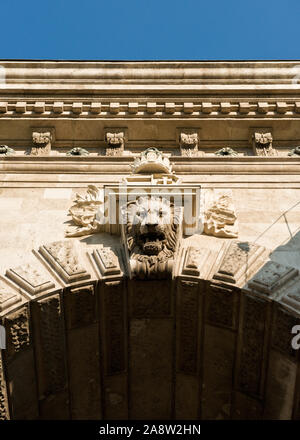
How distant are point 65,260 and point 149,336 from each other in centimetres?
191

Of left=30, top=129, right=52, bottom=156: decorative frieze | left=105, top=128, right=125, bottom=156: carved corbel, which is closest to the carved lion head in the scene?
left=105, top=128, right=125, bottom=156: carved corbel

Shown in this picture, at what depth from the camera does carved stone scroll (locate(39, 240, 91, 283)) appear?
365 inches

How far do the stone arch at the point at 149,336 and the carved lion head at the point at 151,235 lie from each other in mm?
327

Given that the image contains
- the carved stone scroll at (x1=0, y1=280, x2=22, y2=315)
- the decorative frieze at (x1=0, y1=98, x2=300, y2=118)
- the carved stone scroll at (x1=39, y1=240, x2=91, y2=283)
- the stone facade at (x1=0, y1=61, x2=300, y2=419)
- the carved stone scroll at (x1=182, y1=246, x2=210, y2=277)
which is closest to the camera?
the carved stone scroll at (x1=0, y1=280, x2=22, y2=315)

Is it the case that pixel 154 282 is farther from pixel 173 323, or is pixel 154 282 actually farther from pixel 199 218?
pixel 199 218

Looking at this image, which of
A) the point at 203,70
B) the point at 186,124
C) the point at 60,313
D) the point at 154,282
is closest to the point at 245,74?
the point at 203,70

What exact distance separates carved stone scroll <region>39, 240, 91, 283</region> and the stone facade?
2cm

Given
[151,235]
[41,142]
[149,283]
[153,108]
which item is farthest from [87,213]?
[153,108]

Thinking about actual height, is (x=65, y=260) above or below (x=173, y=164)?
below

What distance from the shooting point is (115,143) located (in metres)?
12.4

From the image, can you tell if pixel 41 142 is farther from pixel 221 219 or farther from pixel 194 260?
pixel 194 260

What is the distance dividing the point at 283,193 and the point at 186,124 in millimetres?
2818

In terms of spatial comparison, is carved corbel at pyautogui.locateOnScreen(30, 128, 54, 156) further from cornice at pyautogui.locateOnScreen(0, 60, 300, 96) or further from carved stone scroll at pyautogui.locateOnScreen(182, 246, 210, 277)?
carved stone scroll at pyautogui.locateOnScreen(182, 246, 210, 277)

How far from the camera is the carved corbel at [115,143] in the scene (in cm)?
1231
